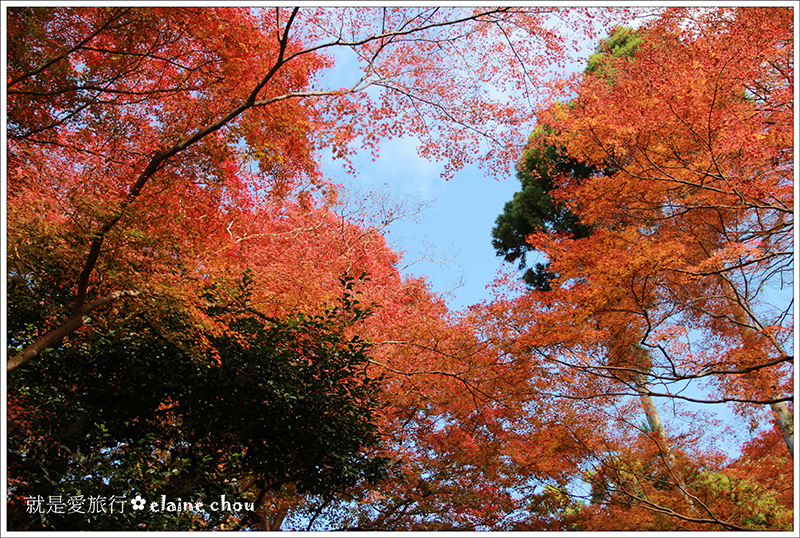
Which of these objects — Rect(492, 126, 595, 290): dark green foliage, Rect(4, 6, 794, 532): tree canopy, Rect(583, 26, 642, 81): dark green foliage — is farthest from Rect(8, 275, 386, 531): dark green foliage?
Rect(583, 26, 642, 81): dark green foliage

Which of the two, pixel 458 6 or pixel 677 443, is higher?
pixel 458 6

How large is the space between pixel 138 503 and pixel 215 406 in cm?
133

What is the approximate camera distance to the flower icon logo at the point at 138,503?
15.9ft

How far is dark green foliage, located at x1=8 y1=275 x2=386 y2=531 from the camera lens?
17.5 ft

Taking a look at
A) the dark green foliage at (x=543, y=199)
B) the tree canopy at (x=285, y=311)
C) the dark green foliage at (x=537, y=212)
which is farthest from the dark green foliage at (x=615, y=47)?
the tree canopy at (x=285, y=311)

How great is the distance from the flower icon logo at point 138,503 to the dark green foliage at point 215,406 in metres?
0.19

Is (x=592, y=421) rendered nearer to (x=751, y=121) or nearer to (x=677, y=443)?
(x=677, y=443)

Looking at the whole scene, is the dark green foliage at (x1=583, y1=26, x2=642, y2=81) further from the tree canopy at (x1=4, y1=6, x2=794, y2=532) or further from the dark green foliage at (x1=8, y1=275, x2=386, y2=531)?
the dark green foliage at (x1=8, y1=275, x2=386, y2=531)

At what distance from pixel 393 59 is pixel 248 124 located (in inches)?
69.8

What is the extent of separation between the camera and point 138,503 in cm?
489

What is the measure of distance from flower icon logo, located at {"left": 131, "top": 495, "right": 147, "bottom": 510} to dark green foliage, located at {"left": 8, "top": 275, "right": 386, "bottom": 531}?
0.64 ft

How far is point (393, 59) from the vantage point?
18.8ft

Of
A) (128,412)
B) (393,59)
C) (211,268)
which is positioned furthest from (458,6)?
(128,412)

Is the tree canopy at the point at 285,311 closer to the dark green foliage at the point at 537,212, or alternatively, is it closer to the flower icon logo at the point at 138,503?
the flower icon logo at the point at 138,503
